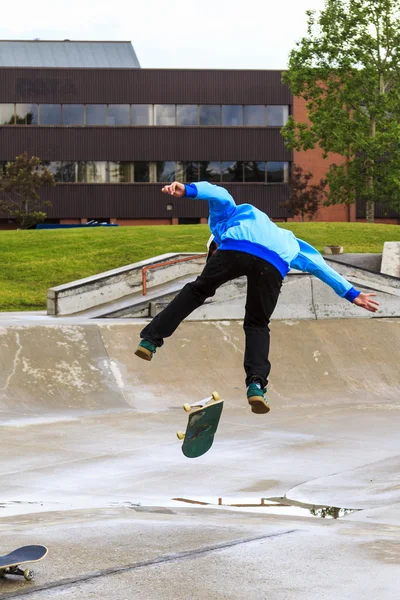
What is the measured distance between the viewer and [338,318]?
17.8 m

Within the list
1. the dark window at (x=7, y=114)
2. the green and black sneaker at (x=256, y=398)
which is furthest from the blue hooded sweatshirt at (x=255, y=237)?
the dark window at (x=7, y=114)

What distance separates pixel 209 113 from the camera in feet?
196

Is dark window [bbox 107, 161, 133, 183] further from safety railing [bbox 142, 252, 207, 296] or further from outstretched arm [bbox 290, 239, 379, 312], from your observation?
outstretched arm [bbox 290, 239, 379, 312]

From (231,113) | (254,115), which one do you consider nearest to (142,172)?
(231,113)

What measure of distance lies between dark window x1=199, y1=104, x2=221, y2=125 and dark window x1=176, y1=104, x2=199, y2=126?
14.1 inches

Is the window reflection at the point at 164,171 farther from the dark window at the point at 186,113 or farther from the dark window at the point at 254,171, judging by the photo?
the dark window at the point at 186,113

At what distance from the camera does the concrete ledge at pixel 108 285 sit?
2019 cm

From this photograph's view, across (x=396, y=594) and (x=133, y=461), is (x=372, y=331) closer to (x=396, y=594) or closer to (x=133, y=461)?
(x=133, y=461)

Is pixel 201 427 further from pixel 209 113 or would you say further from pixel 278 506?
pixel 209 113

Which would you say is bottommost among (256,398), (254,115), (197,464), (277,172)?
(197,464)

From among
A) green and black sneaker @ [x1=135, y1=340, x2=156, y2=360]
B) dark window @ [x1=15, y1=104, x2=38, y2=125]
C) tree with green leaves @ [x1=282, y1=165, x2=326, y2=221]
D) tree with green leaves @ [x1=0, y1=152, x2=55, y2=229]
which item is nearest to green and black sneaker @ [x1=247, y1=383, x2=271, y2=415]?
green and black sneaker @ [x1=135, y1=340, x2=156, y2=360]

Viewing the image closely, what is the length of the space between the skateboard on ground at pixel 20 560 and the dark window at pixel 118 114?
56.4 m

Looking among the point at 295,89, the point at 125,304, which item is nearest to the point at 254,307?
the point at 125,304

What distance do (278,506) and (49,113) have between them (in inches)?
2124
